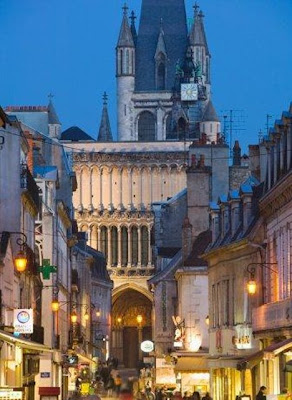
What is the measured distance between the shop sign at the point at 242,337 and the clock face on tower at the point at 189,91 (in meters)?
141

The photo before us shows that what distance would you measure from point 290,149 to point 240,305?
9.82m

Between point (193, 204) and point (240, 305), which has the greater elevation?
point (193, 204)

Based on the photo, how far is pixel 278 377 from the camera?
43.5 m

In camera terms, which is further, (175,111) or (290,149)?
(175,111)

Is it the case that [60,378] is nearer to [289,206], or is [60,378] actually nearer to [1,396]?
[289,206]

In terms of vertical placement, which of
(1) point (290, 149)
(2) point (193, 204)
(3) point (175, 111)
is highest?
(3) point (175, 111)

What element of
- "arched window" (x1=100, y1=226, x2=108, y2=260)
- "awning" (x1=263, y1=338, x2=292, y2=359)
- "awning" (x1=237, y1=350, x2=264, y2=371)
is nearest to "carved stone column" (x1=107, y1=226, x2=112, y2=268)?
"arched window" (x1=100, y1=226, x2=108, y2=260)

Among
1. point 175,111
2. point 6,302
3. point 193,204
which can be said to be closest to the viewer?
point 6,302

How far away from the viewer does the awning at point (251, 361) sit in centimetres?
4399

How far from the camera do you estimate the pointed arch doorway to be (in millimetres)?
174750

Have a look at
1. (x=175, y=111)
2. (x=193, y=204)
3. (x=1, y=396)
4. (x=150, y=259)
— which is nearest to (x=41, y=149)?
(x=193, y=204)

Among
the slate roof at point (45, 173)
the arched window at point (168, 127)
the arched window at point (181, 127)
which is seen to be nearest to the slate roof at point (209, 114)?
the arched window at point (181, 127)

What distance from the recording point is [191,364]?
67250 millimetres

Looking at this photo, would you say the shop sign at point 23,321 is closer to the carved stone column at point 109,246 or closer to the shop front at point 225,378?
the shop front at point 225,378
